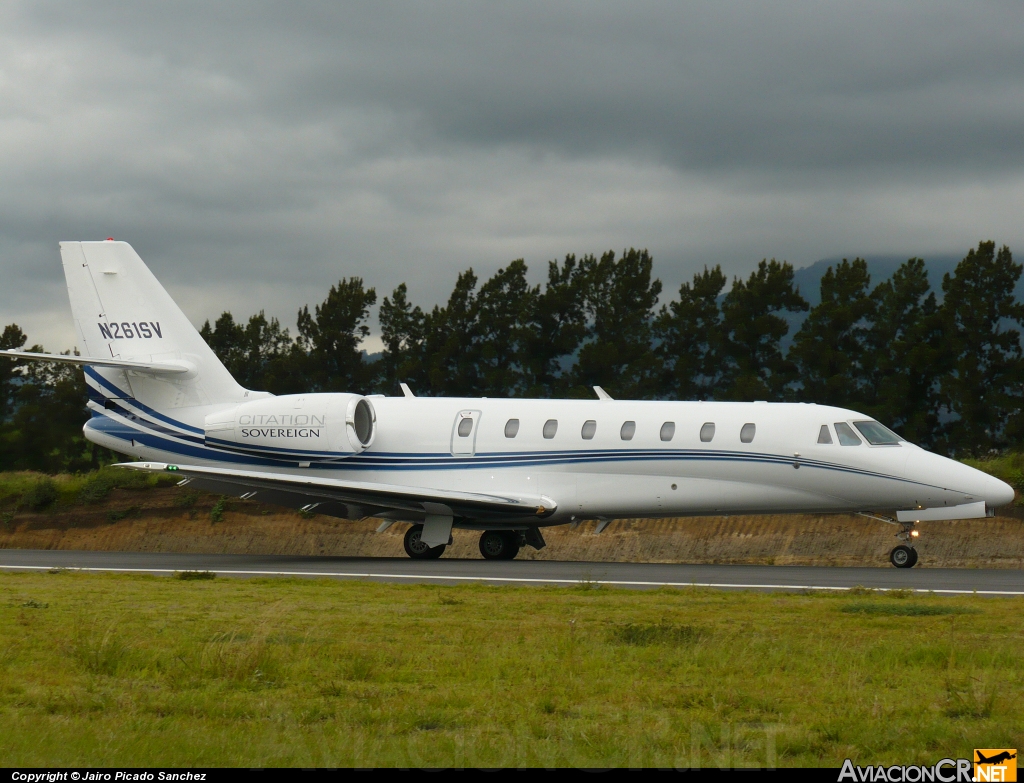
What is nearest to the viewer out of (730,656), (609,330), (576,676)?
(576,676)

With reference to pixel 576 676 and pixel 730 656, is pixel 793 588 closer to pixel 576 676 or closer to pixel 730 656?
pixel 730 656

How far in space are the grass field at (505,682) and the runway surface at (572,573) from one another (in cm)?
348

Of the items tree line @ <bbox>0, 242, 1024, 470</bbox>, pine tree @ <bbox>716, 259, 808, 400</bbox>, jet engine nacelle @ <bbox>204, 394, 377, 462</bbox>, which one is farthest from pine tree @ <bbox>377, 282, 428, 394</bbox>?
jet engine nacelle @ <bbox>204, 394, 377, 462</bbox>

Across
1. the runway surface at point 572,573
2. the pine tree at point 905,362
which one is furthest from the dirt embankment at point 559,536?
the pine tree at point 905,362

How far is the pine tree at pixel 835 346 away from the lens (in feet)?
160

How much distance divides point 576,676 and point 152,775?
4.03 meters

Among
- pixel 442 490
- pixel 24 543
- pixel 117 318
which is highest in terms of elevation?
pixel 117 318

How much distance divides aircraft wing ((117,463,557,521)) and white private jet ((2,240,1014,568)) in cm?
5

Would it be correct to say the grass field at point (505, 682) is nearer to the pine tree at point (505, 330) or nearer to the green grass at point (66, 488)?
the green grass at point (66, 488)

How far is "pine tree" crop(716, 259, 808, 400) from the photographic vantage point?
49969mm

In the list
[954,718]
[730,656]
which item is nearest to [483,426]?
[730,656]

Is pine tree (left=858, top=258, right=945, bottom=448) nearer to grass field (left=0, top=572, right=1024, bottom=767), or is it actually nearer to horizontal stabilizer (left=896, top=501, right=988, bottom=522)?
horizontal stabilizer (left=896, top=501, right=988, bottom=522)

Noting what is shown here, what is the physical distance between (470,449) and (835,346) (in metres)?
27.5

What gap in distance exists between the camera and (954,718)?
8.09 metres
